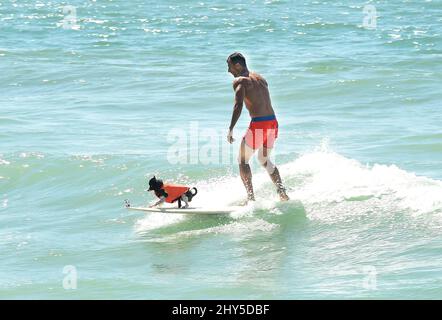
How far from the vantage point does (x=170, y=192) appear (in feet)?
33.6

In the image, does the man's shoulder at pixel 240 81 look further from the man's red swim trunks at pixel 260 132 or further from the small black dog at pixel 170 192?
the small black dog at pixel 170 192

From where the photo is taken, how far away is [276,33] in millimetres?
26891

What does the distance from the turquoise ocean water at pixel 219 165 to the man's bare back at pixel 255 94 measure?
42.7 inches

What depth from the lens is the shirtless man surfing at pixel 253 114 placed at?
1009cm

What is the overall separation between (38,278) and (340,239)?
298cm

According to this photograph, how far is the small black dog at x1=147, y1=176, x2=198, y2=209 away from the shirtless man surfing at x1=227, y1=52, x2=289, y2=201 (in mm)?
640

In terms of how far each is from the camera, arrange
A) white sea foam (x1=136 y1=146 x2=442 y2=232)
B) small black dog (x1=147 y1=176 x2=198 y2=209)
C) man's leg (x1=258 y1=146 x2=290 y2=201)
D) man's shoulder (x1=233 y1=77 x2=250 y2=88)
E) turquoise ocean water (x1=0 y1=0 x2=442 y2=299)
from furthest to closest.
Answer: white sea foam (x1=136 y1=146 x2=442 y2=232)
man's leg (x1=258 y1=146 x2=290 y2=201)
man's shoulder (x1=233 y1=77 x2=250 y2=88)
small black dog (x1=147 y1=176 x2=198 y2=209)
turquoise ocean water (x1=0 y1=0 x2=442 y2=299)

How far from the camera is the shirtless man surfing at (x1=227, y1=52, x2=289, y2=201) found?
33.1 ft

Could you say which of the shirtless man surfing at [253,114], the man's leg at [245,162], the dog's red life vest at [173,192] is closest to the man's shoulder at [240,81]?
the shirtless man surfing at [253,114]

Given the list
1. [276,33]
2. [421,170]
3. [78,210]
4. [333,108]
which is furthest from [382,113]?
[276,33]

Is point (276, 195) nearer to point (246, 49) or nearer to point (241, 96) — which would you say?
point (241, 96)

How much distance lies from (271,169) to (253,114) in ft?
2.21

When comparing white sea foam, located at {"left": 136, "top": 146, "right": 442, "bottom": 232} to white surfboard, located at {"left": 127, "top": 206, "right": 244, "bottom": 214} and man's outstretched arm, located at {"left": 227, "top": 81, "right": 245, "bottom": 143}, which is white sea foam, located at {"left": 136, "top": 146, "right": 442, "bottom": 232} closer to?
white surfboard, located at {"left": 127, "top": 206, "right": 244, "bottom": 214}

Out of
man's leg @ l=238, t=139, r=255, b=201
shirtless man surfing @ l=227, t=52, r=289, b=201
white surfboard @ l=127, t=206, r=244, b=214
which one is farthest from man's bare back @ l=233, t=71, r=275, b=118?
white surfboard @ l=127, t=206, r=244, b=214
